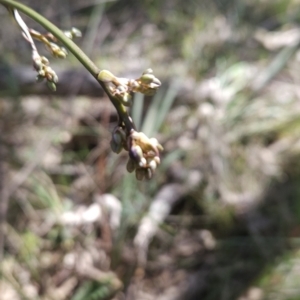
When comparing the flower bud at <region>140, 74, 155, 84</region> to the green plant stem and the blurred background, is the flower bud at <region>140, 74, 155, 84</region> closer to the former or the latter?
the green plant stem

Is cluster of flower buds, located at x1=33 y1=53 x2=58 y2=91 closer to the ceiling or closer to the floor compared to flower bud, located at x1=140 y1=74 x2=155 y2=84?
closer to the ceiling

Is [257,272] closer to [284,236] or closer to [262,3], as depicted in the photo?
[284,236]

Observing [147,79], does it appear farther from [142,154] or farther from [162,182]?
[162,182]

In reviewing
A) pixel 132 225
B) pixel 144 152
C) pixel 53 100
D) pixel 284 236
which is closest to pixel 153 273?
pixel 132 225

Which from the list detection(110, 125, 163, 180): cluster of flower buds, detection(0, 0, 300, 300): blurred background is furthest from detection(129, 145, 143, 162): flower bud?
detection(0, 0, 300, 300): blurred background

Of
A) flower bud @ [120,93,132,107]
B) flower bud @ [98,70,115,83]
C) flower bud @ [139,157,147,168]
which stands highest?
flower bud @ [98,70,115,83]

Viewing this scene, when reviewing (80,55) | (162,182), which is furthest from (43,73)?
(162,182)

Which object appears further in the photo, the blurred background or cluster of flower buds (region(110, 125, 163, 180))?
the blurred background
